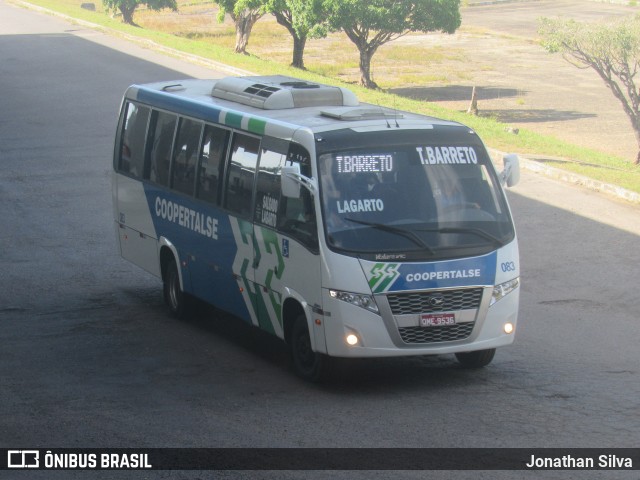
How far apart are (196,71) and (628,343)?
1036 inches

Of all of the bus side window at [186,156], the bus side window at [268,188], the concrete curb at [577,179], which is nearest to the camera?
the bus side window at [268,188]

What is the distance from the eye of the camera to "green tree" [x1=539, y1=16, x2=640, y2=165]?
29552 mm

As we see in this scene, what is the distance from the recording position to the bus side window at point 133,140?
14398 millimetres

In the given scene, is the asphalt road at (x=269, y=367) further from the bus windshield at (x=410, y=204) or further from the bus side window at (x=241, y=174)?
the bus side window at (x=241, y=174)

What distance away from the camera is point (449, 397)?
9.86m

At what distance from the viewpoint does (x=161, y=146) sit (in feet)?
45.5

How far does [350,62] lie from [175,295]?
144ft

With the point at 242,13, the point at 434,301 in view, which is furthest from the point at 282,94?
the point at 242,13

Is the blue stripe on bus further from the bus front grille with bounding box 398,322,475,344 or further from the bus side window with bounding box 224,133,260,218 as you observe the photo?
the bus front grille with bounding box 398,322,475,344

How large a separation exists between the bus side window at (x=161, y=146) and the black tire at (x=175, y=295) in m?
1.07

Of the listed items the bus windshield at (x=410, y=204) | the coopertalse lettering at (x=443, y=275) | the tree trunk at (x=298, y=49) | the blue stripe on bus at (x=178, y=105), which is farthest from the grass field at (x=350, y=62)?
the coopertalse lettering at (x=443, y=275)

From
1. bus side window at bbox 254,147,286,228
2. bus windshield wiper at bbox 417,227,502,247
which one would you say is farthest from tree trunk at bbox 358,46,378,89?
bus windshield wiper at bbox 417,227,502,247

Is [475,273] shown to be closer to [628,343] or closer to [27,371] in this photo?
[628,343]

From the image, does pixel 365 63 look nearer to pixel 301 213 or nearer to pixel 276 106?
pixel 276 106
